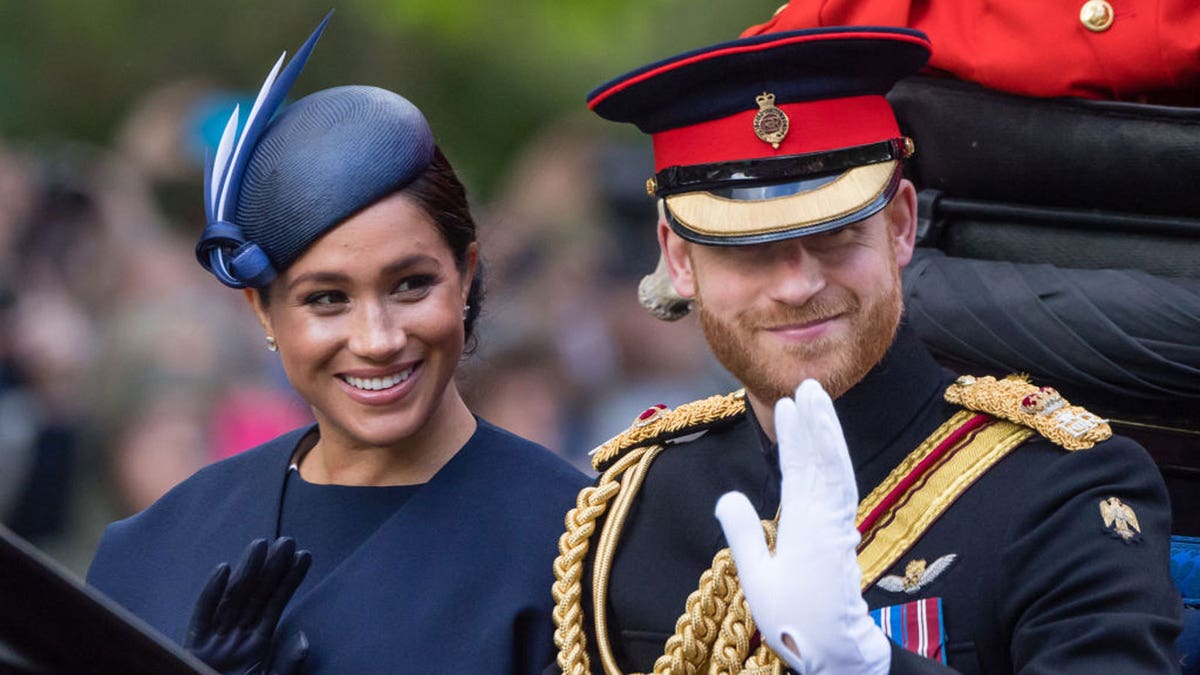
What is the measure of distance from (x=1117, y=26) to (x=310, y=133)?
136 cm

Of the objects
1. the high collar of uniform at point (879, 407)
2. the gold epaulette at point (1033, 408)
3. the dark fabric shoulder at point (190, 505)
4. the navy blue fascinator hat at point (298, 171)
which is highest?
the navy blue fascinator hat at point (298, 171)

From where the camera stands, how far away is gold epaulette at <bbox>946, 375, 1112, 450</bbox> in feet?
9.86

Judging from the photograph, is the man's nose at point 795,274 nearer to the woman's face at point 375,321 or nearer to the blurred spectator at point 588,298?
the woman's face at point 375,321

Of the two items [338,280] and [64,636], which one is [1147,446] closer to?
[338,280]

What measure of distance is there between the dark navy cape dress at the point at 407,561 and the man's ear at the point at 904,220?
29.5 inches

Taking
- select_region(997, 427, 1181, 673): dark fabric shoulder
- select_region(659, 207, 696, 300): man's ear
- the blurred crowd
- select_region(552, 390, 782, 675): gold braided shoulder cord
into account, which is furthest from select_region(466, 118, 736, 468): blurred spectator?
select_region(997, 427, 1181, 673): dark fabric shoulder

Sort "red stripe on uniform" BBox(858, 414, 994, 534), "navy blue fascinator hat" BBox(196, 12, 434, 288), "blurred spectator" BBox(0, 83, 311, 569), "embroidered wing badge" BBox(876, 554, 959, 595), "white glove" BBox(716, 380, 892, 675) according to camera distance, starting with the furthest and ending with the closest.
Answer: "blurred spectator" BBox(0, 83, 311, 569), "navy blue fascinator hat" BBox(196, 12, 434, 288), "red stripe on uniform" BBox(858, 414, 994, 534), "embroidered wing badge" BBox(876, 554, 959, 595), "white glove" BBox(716, 380, 892, 675)

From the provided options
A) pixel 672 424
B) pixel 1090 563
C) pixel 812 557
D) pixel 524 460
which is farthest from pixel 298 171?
pixel 1090 563

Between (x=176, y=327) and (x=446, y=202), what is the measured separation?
10.8 ft

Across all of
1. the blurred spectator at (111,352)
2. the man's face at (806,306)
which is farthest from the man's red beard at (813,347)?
the blurred spectator at (111,352)

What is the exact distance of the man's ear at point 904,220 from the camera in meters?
3.23

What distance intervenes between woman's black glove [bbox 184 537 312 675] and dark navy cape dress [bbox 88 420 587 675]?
0.06m

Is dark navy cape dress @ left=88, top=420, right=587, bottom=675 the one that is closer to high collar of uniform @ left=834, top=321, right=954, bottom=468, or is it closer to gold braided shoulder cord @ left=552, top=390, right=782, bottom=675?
gold braided shoulder cord @ left=552, top=390, right=782, bottom=675

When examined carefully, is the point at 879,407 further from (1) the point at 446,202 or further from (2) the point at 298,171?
(2) the point at 298,171
